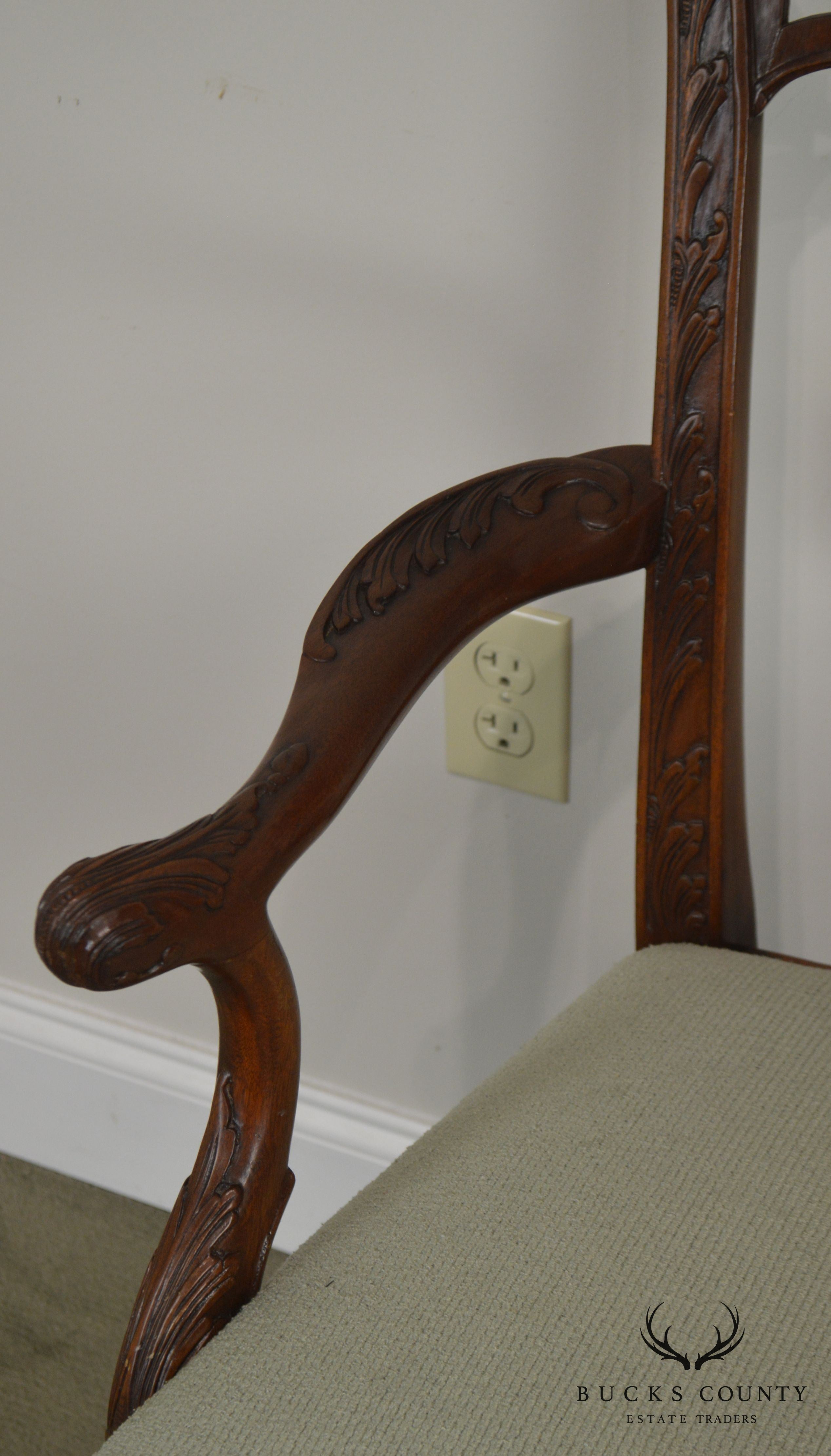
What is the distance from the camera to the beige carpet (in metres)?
0.94

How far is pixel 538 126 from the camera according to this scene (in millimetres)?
681

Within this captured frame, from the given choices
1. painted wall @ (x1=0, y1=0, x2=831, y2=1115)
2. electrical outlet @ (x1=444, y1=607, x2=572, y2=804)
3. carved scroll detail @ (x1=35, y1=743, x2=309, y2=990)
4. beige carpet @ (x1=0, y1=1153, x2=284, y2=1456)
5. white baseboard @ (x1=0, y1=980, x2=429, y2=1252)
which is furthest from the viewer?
white baseboard @ (x1=0, y1=980, x2=429, y2=1252)

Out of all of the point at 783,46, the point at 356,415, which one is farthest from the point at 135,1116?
the point at 783,46

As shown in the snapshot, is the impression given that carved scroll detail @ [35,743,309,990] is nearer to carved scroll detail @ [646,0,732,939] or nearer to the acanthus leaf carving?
the acanthus leaf carving

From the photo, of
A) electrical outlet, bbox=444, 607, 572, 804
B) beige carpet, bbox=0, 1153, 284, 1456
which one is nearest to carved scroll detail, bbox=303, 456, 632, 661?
electrical outlet, bbox=444, 607, 572, 804

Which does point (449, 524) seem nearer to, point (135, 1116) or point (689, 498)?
point (689, 498)

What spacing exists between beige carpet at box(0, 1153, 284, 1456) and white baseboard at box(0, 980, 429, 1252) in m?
0.03

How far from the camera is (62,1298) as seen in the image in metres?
1.04

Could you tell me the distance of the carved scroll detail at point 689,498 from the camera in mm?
536

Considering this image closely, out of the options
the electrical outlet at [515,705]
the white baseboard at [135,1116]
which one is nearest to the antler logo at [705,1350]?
the electrical outlet at [515,705]

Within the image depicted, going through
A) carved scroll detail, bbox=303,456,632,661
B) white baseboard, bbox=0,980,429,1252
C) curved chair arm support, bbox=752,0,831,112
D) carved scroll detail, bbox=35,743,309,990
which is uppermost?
curved chair arm support, bbox=752,0,831,112

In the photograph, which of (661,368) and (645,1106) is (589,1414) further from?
(661,368)

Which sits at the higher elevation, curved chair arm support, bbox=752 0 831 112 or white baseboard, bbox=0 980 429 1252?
curved chair arm support, bbox=752 0 831 112

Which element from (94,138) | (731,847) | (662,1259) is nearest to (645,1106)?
(662,1259)
